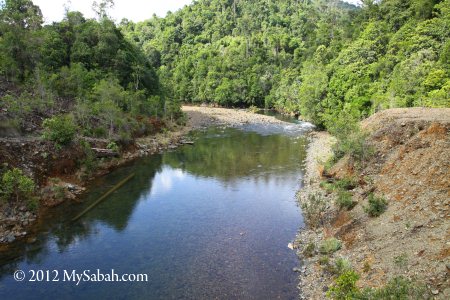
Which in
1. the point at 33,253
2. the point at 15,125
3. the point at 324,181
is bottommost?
the point at 33,253

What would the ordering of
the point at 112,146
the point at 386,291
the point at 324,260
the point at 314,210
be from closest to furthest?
the point at 386,291, the point at 324,260, the point at 314,210, the point at 112,146

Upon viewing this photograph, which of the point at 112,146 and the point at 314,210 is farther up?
the point at 112,146

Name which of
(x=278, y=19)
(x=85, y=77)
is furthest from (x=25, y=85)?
(x=278, y=19)

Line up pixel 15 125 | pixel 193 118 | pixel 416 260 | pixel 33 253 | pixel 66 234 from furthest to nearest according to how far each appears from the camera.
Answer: pixel 193 118
pixel 15 125
pixel 66 234
pixel 33 253
pixel 416 260

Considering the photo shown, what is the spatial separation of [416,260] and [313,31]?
122 metres

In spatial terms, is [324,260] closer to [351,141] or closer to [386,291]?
[386,291]

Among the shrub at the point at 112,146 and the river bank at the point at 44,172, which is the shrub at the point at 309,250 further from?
the shrub at the point at 112,146

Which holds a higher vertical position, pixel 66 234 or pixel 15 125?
pixel 15 125

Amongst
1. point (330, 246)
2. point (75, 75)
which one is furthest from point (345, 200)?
point (75, 75)

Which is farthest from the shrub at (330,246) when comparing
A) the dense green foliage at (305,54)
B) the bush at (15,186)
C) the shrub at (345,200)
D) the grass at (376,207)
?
the dense green foliage at (305,54)

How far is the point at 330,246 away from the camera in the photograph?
844 inches

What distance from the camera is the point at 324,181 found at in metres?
33.2

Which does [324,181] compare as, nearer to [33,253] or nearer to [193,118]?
[33,253]

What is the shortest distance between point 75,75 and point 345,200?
45812 mm
